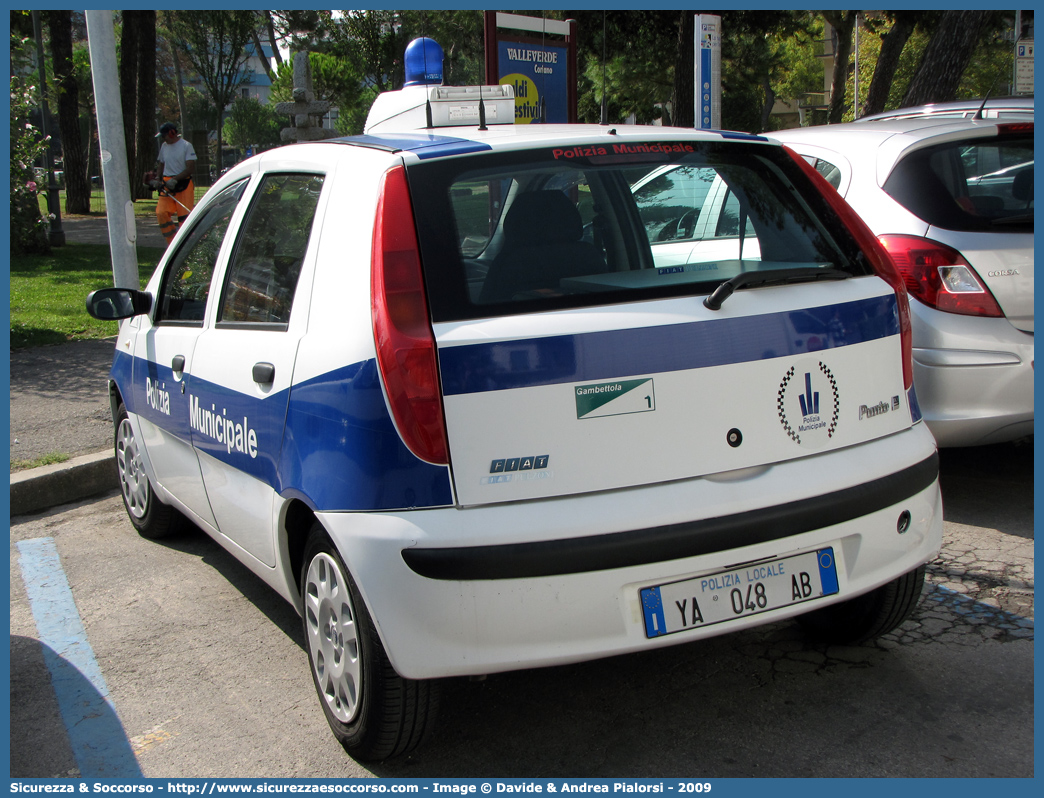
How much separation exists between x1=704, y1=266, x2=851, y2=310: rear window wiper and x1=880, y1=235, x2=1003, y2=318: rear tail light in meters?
1.63

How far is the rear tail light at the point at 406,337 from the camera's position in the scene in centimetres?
242

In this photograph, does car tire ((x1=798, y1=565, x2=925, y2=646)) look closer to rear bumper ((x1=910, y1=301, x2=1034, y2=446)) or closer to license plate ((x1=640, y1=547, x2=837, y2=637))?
license plate ((x1=640, y1=547, x2=837, y2=637))

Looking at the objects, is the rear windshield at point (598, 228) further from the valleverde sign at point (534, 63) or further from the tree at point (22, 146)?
the tree at point (22, 146)

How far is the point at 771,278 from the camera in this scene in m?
2.72

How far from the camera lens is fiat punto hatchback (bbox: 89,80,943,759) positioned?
242 cm

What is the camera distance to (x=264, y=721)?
3.09 m

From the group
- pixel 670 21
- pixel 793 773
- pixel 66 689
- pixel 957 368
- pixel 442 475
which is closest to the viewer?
pixel 442 475

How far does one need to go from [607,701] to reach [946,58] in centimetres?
1164

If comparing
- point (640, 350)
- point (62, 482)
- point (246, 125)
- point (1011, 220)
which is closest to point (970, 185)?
point (1011, 220)

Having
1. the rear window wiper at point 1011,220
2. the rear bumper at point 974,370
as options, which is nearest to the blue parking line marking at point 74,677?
the rear bumper at point 974,370

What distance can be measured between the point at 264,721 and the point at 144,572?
1597 millimetres

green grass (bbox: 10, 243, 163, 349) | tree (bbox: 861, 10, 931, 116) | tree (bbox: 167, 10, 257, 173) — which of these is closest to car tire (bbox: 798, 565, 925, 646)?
green grass (bbox: 10, 243, 163, 349)
